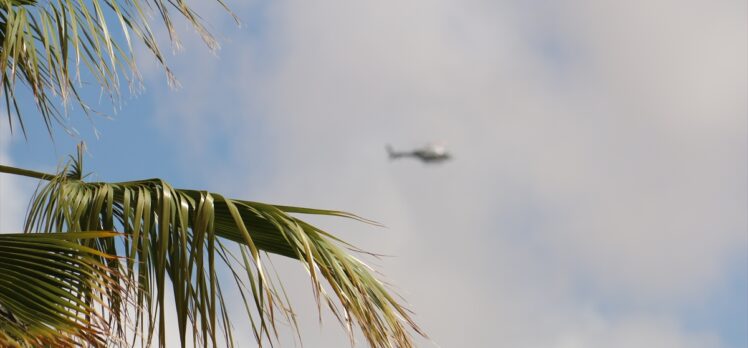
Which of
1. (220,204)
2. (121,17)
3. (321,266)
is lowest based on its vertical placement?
(321,266)

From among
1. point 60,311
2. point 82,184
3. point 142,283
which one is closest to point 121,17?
point 82,184

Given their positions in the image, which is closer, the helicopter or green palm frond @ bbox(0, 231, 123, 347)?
green palm frond @ bbox(0, 231, 123, 347)

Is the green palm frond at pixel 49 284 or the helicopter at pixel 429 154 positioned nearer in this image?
the green palm frond at pixel 49 284

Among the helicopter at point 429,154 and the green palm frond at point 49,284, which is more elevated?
the helicopter at point 429,154

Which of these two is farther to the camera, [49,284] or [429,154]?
[429,154]

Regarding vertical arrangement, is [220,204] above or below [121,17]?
below

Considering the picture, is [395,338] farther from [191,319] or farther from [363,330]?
[191,319]

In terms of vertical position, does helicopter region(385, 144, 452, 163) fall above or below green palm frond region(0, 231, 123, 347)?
above

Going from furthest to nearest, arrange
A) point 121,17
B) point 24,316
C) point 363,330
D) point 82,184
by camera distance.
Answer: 1. point 121,17
2. point 82,184
3. point 363,330
4. point 24,316
